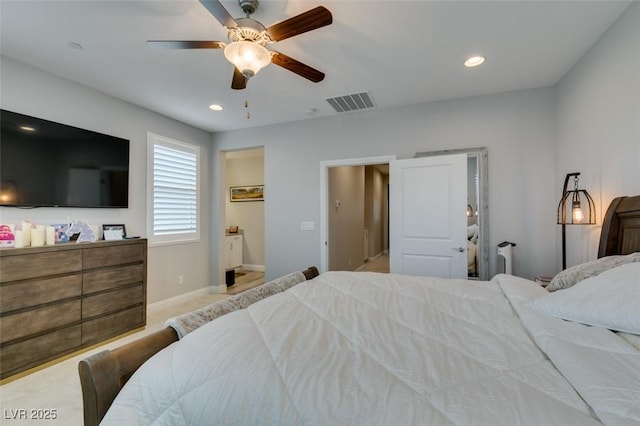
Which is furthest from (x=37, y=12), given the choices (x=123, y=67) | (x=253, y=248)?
(x=253, y=248)

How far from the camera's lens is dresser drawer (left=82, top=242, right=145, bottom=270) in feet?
8.95

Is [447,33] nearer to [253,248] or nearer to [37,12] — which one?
[37,12]

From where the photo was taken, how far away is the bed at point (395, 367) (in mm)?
716

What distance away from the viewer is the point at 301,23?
1.58 meters

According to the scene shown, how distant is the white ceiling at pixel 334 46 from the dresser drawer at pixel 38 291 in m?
2.03

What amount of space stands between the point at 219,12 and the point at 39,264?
8.54 ft

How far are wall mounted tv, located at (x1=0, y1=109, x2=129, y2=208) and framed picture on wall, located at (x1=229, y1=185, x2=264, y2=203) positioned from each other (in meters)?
3.54

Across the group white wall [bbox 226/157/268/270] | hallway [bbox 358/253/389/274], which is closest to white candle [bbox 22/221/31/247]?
white wall [bbox 226/157/268/270]

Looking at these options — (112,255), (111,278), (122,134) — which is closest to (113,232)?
(112,255)

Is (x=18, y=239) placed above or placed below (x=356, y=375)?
above

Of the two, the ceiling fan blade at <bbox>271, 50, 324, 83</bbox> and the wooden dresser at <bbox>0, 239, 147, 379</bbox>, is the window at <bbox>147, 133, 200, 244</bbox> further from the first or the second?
the ceiling fan blade at <bbox>271, 50, 324, 83</bbox>

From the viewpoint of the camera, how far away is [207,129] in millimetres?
4555

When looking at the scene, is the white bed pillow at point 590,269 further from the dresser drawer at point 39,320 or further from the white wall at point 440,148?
the dresser drawer at point 39,320

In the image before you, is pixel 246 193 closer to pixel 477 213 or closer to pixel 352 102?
pixel 352 102
